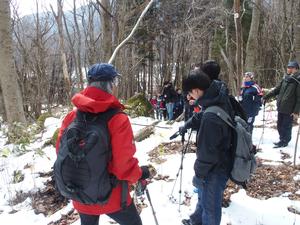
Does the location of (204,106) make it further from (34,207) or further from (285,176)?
(34,207)

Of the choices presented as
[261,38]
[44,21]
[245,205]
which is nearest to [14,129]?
[245,205]

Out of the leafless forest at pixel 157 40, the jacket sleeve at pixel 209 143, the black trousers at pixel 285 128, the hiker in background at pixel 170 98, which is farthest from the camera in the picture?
the leafless forest at pixel 157 40

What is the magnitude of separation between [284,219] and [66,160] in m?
2.73

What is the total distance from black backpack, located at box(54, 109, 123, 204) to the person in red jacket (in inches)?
2.3

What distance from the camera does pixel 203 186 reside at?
3.07m

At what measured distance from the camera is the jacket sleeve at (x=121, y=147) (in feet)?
7.75

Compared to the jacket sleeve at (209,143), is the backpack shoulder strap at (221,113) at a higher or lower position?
higher

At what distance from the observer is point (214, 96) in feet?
9.78

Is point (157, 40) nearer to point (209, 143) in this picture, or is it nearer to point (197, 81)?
point (197, 81)

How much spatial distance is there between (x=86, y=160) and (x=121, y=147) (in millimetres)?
268

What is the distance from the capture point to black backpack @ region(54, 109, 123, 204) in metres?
2.29

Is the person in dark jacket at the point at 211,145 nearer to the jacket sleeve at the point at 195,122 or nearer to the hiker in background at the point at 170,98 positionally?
the jacket sleeve at the point at 195,122

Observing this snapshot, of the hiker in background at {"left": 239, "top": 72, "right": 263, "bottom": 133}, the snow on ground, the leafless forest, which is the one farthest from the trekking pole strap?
the leafless forest

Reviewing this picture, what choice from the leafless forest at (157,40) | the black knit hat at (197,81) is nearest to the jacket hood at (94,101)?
the black knit hat at (197,81)
